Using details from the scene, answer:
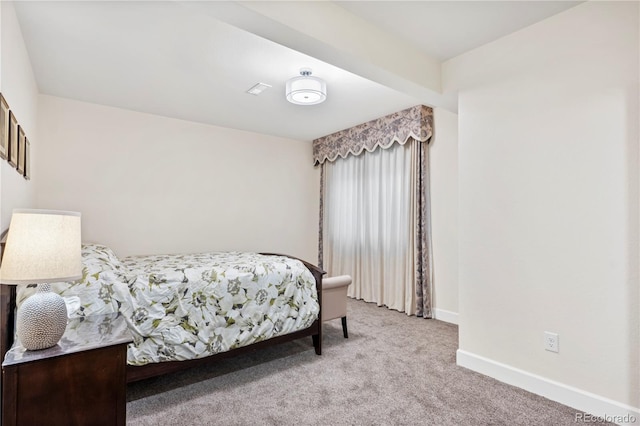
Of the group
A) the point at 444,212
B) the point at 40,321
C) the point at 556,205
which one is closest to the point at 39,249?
the point at 40,321

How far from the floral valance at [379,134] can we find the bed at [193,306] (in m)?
2.09

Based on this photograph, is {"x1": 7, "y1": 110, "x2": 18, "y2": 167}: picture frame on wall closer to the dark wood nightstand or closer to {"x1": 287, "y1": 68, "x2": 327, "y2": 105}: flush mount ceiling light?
the dark wood nightstand

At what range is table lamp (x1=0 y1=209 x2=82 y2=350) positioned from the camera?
1.21 metres

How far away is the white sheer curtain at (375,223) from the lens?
4.00 m

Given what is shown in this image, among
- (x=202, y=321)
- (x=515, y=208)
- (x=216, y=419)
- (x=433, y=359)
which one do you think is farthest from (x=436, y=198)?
(x=216, y=419)

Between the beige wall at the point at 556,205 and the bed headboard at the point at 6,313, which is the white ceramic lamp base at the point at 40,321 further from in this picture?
the beige wall at the point at 556,205

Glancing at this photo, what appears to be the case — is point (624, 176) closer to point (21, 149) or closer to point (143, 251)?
point (21, 149)

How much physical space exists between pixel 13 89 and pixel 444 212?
383 centimetres

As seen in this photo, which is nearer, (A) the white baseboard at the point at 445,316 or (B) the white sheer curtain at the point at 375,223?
(A) the white baseboard at the point at 445,316

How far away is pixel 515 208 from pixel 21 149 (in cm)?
343

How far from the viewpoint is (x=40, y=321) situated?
1.25 meters

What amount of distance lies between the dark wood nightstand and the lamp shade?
0.28 meters

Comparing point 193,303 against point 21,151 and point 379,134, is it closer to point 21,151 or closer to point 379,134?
point 21,151

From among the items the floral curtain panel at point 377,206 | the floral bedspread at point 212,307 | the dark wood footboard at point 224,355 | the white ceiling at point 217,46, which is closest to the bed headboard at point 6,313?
the floral bedspread at point 212,307
